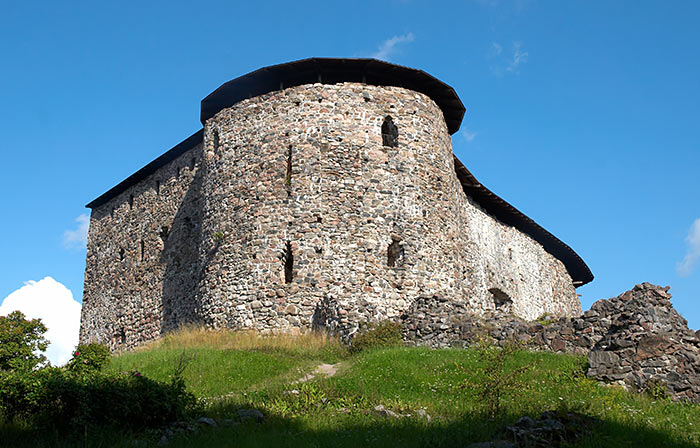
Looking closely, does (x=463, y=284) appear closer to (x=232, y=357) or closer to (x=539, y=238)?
(x=232, y=357)

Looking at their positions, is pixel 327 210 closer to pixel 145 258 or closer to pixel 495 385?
pixel 495 385

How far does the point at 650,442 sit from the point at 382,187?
42.8 ft

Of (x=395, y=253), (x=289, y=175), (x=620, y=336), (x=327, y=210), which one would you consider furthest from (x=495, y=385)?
(x=289, y=175)

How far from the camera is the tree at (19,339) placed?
13995 mm

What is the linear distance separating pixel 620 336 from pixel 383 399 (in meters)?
5.52

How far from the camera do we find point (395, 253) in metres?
20.5

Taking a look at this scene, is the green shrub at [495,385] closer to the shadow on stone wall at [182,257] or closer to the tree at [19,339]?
the tree at [19,339]

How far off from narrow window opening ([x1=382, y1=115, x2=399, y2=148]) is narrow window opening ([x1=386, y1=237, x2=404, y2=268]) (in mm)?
3560

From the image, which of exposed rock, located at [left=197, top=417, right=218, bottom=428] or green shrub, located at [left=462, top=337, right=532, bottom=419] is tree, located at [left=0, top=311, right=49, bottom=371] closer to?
exposed rock, located at [left=197, top=417, right=218, bottom=428]

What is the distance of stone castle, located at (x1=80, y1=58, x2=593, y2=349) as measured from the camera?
1973 cm

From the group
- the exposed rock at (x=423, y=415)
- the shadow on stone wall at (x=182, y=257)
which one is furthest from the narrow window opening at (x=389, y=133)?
the exposed rock at (x=423, y=415)

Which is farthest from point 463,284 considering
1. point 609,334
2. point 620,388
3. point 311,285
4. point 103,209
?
point 103,209

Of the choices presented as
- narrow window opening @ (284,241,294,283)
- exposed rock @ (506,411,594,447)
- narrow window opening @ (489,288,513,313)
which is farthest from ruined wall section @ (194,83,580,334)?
exposed rock @ (506,411,594,447)

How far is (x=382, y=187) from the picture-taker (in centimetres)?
2092
